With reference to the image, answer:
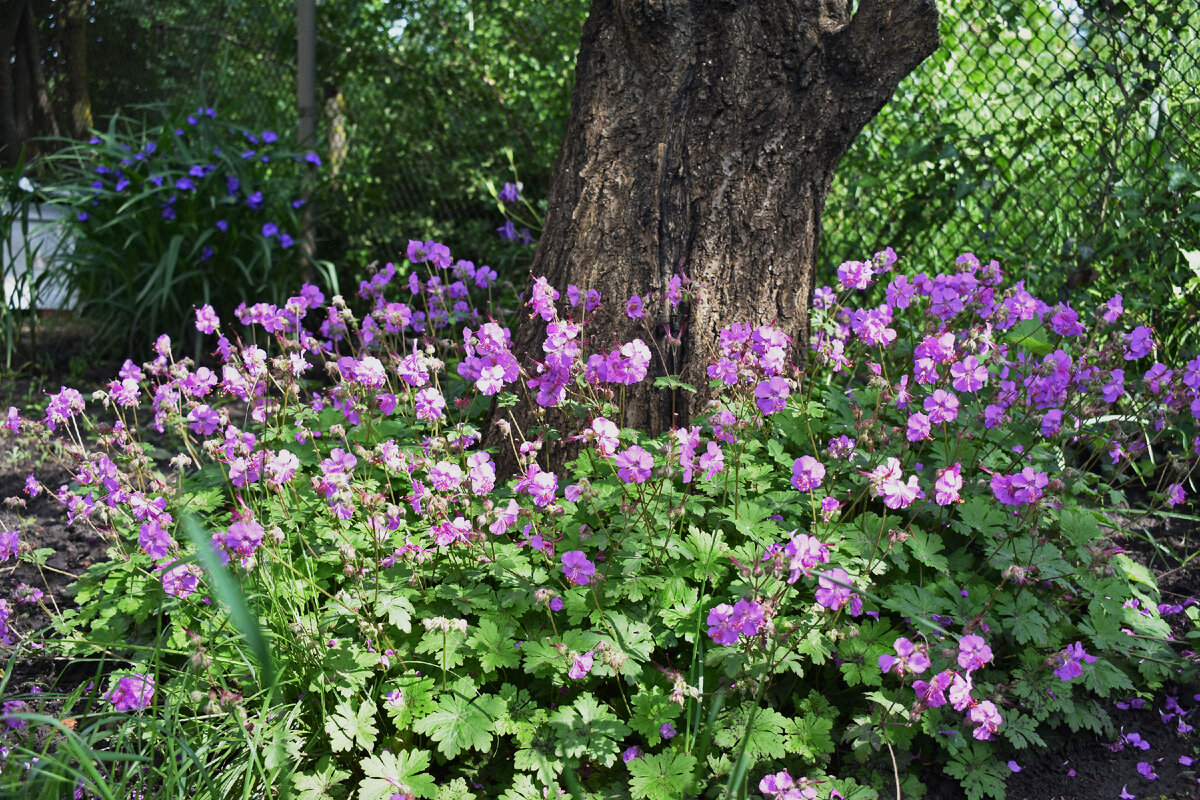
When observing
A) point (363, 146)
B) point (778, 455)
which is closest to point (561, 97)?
point (363, 146)

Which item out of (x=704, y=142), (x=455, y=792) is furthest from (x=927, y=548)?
(x=704, y=142)

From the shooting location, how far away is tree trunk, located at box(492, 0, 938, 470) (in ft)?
8.29

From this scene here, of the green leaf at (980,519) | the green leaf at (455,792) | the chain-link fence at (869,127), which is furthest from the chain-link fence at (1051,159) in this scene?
the green leaf at (455,792)

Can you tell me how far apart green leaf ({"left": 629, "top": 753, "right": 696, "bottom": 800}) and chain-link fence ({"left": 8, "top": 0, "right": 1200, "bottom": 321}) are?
2.74 metres

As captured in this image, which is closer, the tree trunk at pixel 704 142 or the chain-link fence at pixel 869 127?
the tree trunk at pixel 704 142

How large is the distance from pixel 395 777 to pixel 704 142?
1.85 m

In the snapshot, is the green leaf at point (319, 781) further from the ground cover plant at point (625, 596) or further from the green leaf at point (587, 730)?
the green leaf at point (587, 730)

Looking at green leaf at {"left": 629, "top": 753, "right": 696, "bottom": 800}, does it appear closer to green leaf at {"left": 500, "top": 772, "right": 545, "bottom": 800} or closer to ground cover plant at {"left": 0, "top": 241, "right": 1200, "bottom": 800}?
ground cover plant at {"left": 0, "top": 241, "right": 1200, "bottom": 800}

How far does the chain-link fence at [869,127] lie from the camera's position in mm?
3490

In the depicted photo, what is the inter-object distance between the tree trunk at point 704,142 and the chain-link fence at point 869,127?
1.45 metres

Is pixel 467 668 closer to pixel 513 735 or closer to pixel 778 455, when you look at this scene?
pixel 513 735

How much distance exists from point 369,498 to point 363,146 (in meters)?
4.40

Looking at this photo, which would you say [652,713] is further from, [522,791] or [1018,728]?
[1018,728]

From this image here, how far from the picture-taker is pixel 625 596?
1.99 meters
